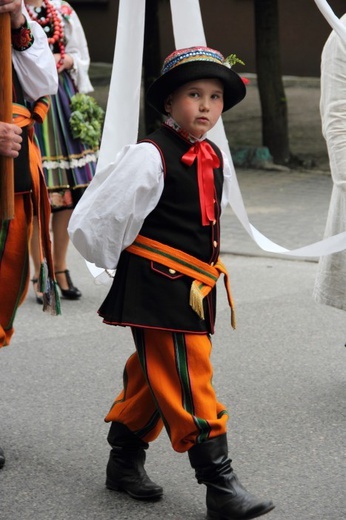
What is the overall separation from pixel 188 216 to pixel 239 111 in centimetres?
1297

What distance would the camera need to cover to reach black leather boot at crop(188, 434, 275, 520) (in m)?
3.53

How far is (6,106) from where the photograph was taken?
395 centimetres

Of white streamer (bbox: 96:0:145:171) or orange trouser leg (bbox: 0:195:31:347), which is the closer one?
white streamer (bbox: 96:0:145:171)

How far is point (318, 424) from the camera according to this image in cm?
464

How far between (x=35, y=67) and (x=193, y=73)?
37.7 inches

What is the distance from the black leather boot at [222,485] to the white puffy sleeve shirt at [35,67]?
1588mm

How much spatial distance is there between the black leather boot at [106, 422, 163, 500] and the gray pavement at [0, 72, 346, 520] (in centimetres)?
4

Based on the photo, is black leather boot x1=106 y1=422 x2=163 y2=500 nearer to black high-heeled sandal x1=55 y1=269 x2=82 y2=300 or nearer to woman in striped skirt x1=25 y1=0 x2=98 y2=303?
woman in striped skirt x1=25 y1=0 x2=98 y2=303

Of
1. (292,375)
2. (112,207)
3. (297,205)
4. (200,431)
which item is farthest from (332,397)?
(297,205)

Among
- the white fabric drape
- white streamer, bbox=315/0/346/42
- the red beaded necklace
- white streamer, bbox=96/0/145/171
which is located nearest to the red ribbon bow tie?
the white fabric drape

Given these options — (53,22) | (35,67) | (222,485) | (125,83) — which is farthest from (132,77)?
(53,22)

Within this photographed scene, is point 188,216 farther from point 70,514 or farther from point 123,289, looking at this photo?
point 70,514

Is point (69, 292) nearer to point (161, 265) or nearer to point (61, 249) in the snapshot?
point (61, 249)

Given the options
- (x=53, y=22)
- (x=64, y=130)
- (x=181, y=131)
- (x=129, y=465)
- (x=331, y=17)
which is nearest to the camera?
(x=181, y=131)
